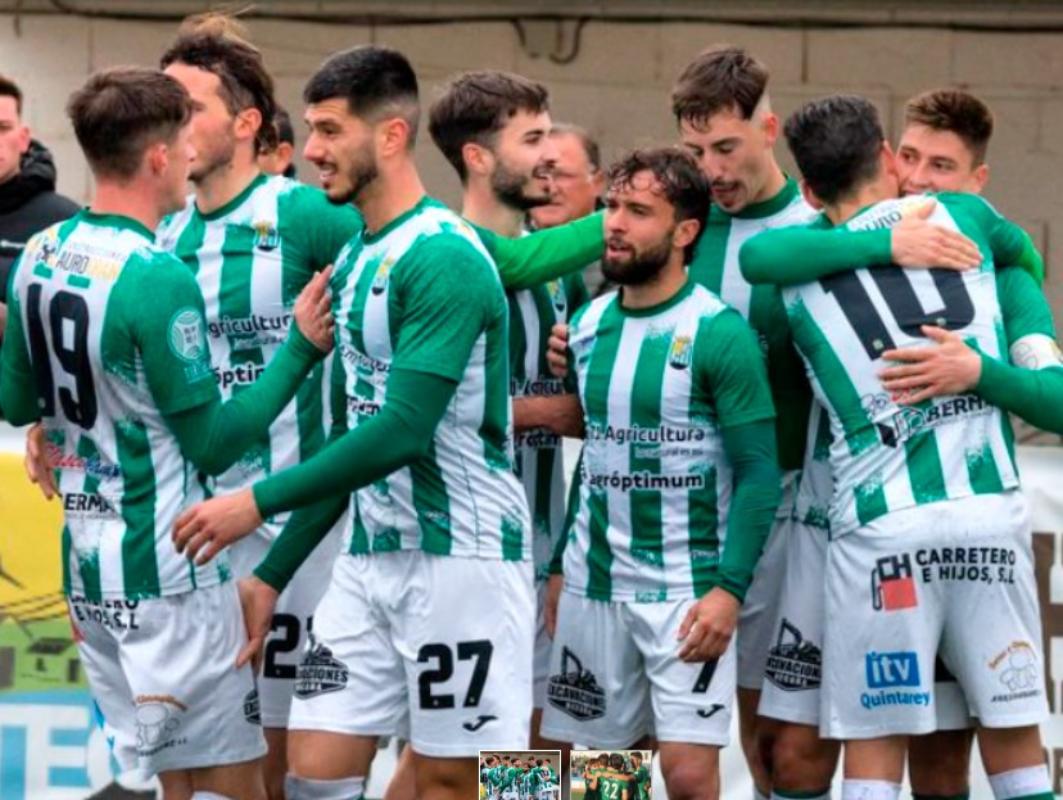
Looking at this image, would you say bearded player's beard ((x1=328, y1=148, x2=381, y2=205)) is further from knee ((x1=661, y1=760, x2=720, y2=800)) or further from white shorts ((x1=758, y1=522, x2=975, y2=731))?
knee ((x1=661, y1=760, x2=720, y2=800))

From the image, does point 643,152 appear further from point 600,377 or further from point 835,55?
point 835,55

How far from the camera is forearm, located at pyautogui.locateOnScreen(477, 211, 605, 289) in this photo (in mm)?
6379

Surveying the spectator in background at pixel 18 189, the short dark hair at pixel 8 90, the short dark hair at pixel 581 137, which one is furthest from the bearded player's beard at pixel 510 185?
the short dark hair at pixel 8 90

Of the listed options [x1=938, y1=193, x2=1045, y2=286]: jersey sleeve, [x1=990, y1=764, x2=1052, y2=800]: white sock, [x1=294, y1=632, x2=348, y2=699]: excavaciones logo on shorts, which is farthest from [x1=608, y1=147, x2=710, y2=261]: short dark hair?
[x1=990, y1=764, x2=1052, y2=800]: white sock

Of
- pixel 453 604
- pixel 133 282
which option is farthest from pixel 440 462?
pixel 133 282

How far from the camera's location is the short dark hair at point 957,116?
6.62 metres

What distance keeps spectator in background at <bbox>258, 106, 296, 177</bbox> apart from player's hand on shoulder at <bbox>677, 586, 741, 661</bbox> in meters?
1.70

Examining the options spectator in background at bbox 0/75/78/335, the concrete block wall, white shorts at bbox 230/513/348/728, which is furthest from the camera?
the concrete block wall

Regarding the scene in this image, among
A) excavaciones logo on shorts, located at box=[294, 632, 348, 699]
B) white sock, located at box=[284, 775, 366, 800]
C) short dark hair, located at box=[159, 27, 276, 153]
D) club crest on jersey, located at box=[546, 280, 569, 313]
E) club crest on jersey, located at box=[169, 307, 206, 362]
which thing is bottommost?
white sock, located at box=[284, 775, 366, 800]

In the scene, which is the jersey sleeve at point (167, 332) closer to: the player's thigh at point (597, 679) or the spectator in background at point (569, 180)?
the player's thigh at point (597, 679)

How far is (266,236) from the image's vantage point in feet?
21.6

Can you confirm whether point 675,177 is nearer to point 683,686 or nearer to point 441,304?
point 441,304

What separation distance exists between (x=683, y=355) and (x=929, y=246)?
0.67 m

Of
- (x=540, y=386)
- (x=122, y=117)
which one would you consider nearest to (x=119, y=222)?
(x=122, y=117)
